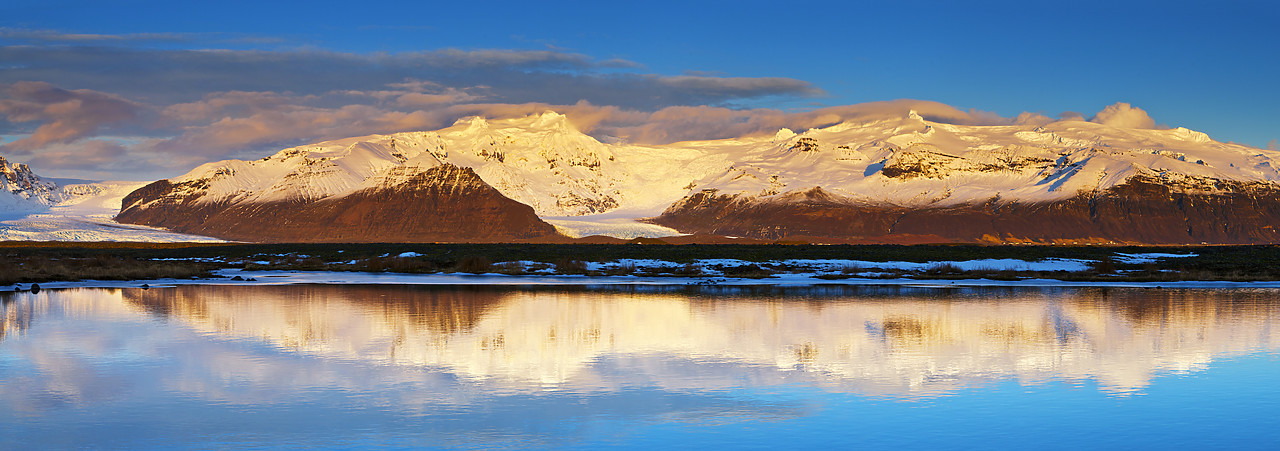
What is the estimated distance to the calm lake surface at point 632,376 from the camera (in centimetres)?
1432

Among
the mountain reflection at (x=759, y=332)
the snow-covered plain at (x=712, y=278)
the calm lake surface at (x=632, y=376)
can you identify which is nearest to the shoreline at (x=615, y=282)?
the snow-covered plain at (x=712, y=278)

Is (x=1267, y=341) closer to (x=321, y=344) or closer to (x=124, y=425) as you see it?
(x=321, y=344)

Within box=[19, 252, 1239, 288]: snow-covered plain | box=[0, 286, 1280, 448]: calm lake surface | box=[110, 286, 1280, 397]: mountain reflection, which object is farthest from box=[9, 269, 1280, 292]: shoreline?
box=[0, 286, 1280, 448]: calm lake surface

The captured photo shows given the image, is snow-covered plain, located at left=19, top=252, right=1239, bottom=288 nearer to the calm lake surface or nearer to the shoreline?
the shoreline

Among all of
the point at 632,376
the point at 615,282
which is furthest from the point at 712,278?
the point at 632,376

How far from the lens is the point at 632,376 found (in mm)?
19578

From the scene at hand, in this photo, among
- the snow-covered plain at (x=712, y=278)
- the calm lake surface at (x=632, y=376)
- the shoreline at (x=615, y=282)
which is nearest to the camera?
the calm lake surface at (x=632, y=376)

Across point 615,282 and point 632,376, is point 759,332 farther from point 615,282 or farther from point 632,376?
point 615,282

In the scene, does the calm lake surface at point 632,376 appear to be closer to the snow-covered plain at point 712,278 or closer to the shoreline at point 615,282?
the shoreline at point 615,282

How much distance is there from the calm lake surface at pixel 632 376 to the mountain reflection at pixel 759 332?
13cm

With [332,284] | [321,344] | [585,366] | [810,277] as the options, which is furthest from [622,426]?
[810,277]

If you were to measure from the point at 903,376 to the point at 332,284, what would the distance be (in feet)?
114

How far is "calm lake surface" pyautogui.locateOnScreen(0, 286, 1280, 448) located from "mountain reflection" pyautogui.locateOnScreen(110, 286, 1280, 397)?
0.13 m

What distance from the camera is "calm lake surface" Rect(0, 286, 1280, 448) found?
14.3 metres
